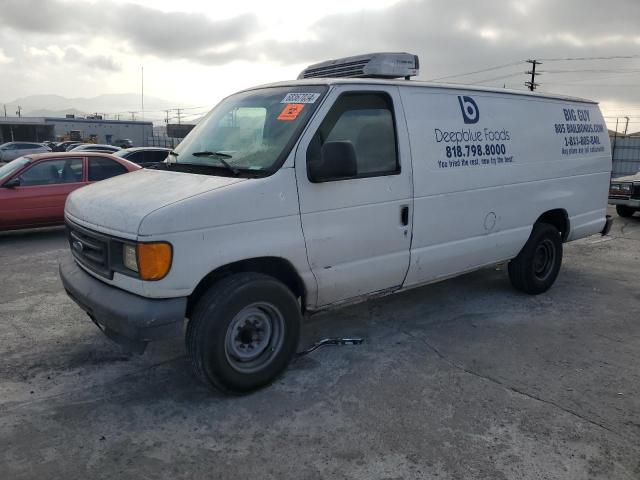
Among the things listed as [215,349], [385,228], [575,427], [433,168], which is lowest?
[575,427]

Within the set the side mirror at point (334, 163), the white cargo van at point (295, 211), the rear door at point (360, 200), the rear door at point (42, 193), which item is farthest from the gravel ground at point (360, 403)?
the rear door at point (42, 193)

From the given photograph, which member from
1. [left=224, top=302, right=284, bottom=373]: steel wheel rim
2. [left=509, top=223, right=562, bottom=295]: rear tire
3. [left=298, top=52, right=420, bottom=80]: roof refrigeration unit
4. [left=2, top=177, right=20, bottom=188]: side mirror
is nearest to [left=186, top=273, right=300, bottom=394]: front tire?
[left=224, top=302, right=284, bottom=373]: steel wheel rim

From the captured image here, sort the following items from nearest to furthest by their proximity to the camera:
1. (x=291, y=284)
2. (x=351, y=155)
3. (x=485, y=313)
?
(x=351, y=155), (x=291, y=284), (x=485, y=313)

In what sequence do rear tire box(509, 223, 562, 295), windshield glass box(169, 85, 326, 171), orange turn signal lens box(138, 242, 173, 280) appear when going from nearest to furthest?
orange turn signal lens box(138, 242, 173, 280) → windshield glass box(169, 85, 326, 171) → rear tire box(509, 223, 562, 295)

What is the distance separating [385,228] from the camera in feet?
13.4

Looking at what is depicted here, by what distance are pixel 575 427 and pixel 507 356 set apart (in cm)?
Answer: 105

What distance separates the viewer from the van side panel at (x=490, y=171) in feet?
14.4

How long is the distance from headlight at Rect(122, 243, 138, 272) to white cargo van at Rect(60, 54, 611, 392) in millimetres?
14

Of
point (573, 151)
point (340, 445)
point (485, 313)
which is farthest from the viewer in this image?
point (573, 151)

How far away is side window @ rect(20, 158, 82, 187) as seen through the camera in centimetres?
880

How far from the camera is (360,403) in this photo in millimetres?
3496

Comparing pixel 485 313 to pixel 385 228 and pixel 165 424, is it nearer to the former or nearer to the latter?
pixel 385 228

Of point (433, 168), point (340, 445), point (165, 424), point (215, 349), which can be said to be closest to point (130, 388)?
point (165, 424)

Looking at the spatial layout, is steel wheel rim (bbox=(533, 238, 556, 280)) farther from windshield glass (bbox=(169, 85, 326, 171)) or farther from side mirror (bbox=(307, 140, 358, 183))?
windshield glass (bbox=(169, 85, 326, 171))
